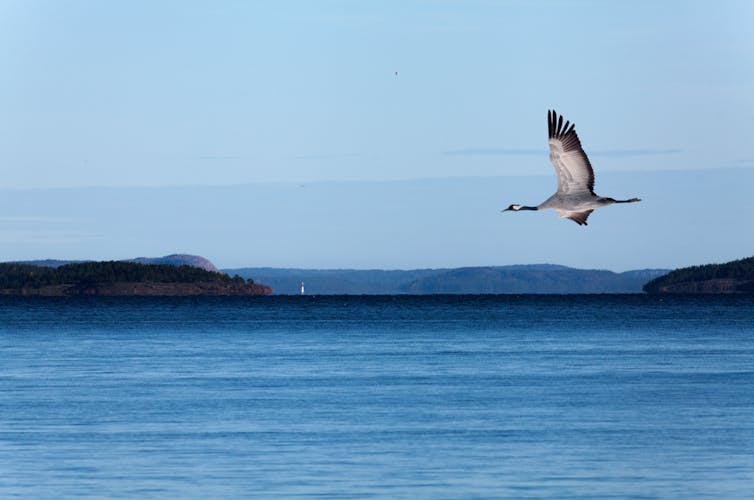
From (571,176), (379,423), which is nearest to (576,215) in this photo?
(571,176)

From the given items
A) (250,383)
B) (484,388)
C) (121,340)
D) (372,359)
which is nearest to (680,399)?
(484,388)

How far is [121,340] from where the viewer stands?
94.2m

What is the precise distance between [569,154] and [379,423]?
11449 mm

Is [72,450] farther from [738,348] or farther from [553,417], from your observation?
[738,348]

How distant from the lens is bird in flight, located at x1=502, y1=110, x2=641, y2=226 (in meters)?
29.6

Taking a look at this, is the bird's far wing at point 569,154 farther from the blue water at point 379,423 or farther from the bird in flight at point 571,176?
the blue water at point 379,423

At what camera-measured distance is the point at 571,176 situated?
30.0m

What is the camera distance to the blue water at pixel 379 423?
2875 centimetres

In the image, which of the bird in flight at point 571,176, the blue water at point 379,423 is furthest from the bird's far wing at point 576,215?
the blue water at point 379,423

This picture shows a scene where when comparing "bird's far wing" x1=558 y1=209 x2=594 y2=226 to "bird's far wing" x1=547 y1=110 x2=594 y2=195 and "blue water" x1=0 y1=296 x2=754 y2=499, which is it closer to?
"bird's far wing" x1=547 y1=110 x2=594 y2=195

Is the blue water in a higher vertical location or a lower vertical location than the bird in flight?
lower

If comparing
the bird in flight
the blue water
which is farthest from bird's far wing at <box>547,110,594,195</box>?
the blue water

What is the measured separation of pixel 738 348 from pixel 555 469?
170 feet

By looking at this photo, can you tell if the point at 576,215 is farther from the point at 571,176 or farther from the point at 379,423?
the point at 379,423
